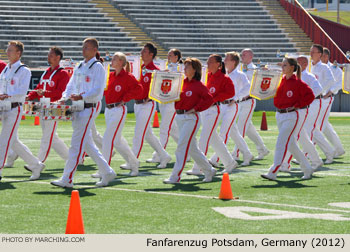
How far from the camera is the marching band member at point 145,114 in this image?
1409 cm

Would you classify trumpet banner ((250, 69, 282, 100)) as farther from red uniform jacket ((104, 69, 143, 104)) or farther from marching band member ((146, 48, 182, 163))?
red uniform jacket ((104, 69, 143, 104))

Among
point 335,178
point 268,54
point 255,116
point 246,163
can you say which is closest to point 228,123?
point 246,163

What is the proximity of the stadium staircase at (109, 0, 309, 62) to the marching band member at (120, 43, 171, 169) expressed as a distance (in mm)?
24295

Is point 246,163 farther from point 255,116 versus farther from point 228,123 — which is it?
point 255,116

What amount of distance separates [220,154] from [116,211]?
4.16 m

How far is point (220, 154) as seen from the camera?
43.8 ft

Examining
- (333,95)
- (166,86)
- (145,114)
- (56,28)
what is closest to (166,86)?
→ (166,86)

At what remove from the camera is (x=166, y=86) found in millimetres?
12508

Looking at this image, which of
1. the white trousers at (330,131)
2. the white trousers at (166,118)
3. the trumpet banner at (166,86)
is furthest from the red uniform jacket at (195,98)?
the white trousers at (330,131)

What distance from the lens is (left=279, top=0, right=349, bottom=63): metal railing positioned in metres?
40.6

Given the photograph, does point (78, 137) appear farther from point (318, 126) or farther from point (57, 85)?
point (318, 126)

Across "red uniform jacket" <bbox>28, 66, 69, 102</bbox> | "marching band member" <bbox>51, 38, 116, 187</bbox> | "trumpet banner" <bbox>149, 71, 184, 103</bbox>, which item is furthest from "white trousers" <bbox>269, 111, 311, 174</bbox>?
"red uniform jacket" <bbox>28, 66, 69, 102</bbox>

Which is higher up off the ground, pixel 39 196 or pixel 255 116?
pixel 39 196

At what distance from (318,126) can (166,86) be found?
454cm
